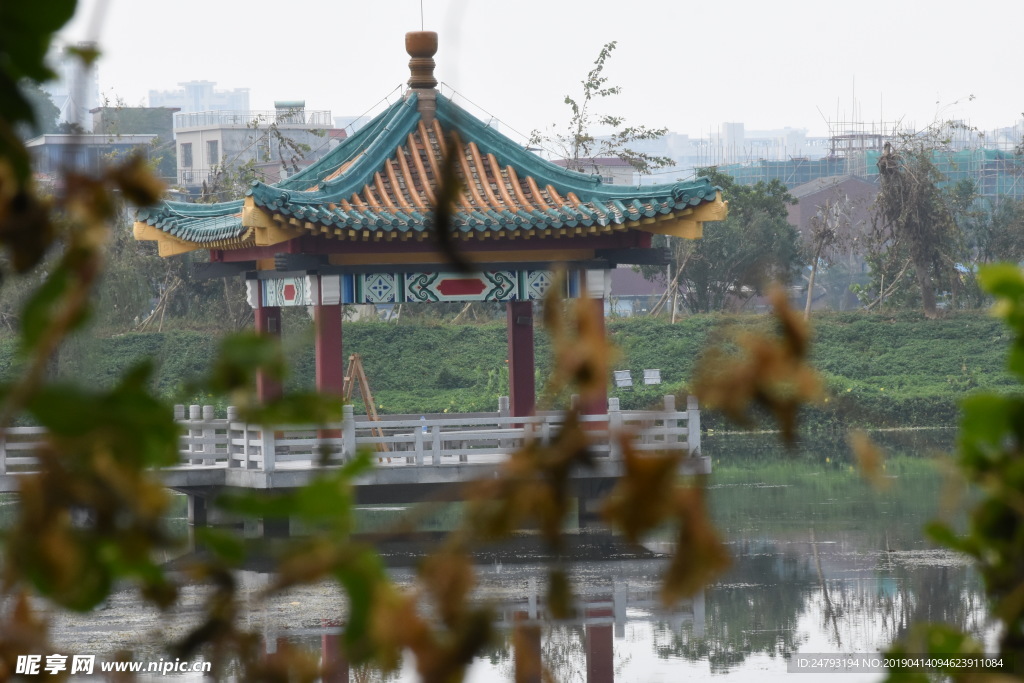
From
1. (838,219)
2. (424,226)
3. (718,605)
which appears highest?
(838,219)

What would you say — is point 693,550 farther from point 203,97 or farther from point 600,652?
point 203,97

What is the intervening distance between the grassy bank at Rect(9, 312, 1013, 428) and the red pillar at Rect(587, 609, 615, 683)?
39.9ft

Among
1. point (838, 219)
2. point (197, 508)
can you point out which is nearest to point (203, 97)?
point (838, 219)

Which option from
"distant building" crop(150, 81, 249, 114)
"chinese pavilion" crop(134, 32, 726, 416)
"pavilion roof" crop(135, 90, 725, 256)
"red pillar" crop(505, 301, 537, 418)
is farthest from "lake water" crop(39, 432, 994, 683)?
"distant building" crop(150, 81, 249, 114)

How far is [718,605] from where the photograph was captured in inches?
338

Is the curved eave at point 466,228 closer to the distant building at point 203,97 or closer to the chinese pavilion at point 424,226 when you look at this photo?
the chinese pavilion at point 424,226

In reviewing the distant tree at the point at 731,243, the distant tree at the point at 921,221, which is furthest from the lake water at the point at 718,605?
the distant tree at the point at 731,243

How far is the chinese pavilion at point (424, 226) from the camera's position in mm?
9461

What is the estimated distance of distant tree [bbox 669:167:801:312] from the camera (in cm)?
2356

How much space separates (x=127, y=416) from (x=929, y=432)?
780 inches

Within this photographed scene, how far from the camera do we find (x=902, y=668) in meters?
0.92

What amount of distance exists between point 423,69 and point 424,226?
1522 millimetres

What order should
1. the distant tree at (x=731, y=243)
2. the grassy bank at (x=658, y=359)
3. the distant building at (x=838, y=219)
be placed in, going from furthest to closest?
the distant building at (x=838, y=219)
the distant tree at (x=731, y=243)
the grassy bank at (x=658, y=359)

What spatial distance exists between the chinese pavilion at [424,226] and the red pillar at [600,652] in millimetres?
2565
